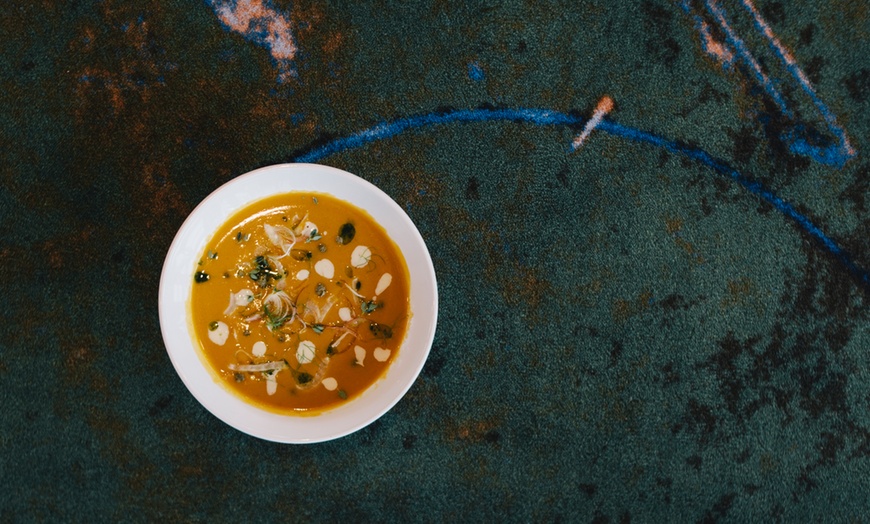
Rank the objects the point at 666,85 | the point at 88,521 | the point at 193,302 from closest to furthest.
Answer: the point at 193,302 → the point at 88,521 → the point at 666,85

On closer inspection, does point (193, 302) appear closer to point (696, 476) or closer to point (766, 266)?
point (696, 476)

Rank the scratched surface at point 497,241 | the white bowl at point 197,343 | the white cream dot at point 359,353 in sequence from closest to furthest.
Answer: the white bowl at point 197,343 < the white cream dot at point 359,353 < the scratched surface at point 497,241

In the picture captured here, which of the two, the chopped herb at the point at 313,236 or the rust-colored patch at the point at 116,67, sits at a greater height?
the chopped herb at the point at 313,236

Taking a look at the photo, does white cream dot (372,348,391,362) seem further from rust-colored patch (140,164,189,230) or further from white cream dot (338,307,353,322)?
rust-colored patch (140,164,189,230)

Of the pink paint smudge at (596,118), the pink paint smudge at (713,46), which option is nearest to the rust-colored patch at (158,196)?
the pink paint smudge at (596,118)

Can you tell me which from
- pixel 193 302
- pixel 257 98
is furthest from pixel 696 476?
pixel 257 98

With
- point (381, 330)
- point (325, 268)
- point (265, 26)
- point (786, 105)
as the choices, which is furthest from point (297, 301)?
point (786, 105)

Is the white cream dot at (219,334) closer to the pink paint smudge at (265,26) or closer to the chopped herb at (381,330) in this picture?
the chopped herb at (381,330)
